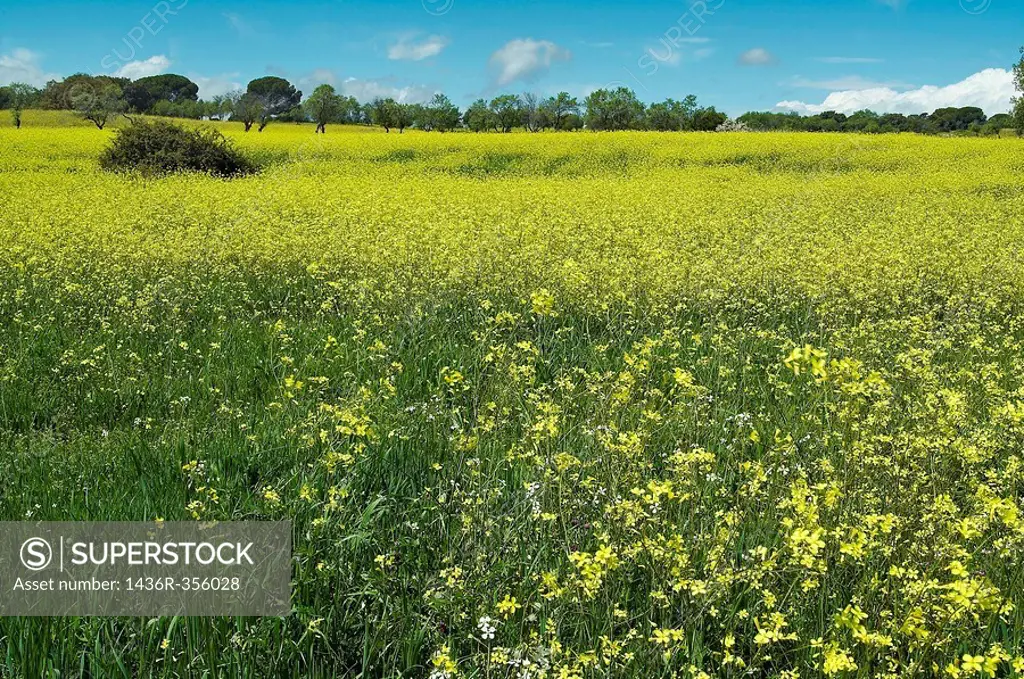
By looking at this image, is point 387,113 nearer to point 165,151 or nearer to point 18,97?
point 18,97

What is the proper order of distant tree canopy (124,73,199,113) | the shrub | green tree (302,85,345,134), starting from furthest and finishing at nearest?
distant tree canopy (124,73,199,113), green tree (302,85,345,134), the shrub

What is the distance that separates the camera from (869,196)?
20.2 metres

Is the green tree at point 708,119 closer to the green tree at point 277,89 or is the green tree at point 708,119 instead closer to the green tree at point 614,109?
the green tree at point 614,109

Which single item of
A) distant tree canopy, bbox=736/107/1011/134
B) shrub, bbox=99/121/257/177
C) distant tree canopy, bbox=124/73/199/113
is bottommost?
shrub, bbox=99/121/257/177

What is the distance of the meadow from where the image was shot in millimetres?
2828

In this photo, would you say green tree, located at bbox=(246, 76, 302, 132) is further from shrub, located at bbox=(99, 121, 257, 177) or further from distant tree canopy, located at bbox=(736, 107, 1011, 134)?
shrub, located at bbox=(99, 121, 257, 177)

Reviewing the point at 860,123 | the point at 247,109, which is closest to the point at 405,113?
the point at 247,109

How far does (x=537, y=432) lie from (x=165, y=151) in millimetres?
24748

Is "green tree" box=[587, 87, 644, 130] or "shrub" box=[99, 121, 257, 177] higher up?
"green tree" box=[587, 87, 644, 130]

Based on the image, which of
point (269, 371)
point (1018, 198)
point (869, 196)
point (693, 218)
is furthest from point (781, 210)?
point (269, 371)

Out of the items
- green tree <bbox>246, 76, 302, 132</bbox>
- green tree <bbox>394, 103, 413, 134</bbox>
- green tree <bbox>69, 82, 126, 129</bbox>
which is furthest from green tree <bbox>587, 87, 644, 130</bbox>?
green tree <bbox>246, 76, 302, 132</bbox>

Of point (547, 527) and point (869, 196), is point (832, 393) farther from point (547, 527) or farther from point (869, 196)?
point (869, 196)

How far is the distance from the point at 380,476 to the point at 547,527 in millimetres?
1122

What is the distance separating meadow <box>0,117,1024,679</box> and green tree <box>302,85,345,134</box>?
6321cm
